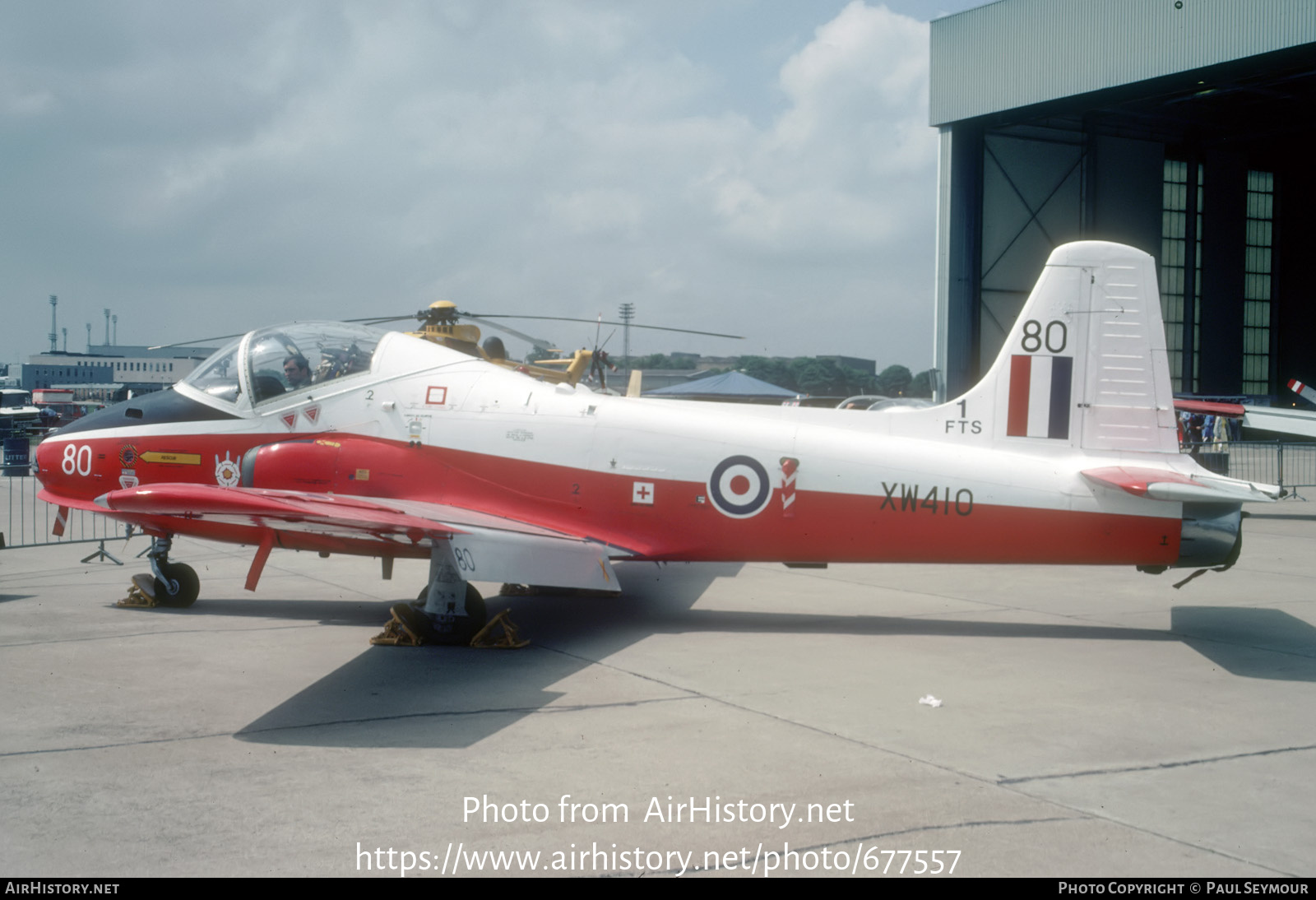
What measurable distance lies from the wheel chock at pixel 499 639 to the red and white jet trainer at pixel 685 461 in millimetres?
141

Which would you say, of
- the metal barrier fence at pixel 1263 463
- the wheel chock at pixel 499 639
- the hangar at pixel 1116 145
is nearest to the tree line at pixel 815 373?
the hangar at pixel 1116 145

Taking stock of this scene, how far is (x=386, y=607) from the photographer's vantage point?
33.0 ft

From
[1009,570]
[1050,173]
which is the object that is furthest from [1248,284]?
[1009,570]

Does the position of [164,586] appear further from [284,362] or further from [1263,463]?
[1263,463]

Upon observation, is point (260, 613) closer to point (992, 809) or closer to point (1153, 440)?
point (992, 809)

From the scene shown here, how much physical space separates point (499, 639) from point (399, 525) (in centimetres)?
166

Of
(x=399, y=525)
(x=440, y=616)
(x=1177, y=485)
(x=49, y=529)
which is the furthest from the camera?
(x=49, y=529)

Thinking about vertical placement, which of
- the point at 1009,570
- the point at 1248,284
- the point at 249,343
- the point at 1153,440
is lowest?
the point at 1009,570

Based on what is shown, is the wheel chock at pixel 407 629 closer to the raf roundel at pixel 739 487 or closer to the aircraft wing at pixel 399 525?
the aircraft wing at pixel 399 525

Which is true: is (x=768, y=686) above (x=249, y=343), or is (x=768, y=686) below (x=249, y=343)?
below

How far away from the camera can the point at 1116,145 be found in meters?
39.1

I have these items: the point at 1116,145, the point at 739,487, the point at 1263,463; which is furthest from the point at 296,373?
the point at 1116,145

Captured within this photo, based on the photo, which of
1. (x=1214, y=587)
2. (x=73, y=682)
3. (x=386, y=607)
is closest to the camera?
(x=73, y=682)

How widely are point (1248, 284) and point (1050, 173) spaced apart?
24.8 m
